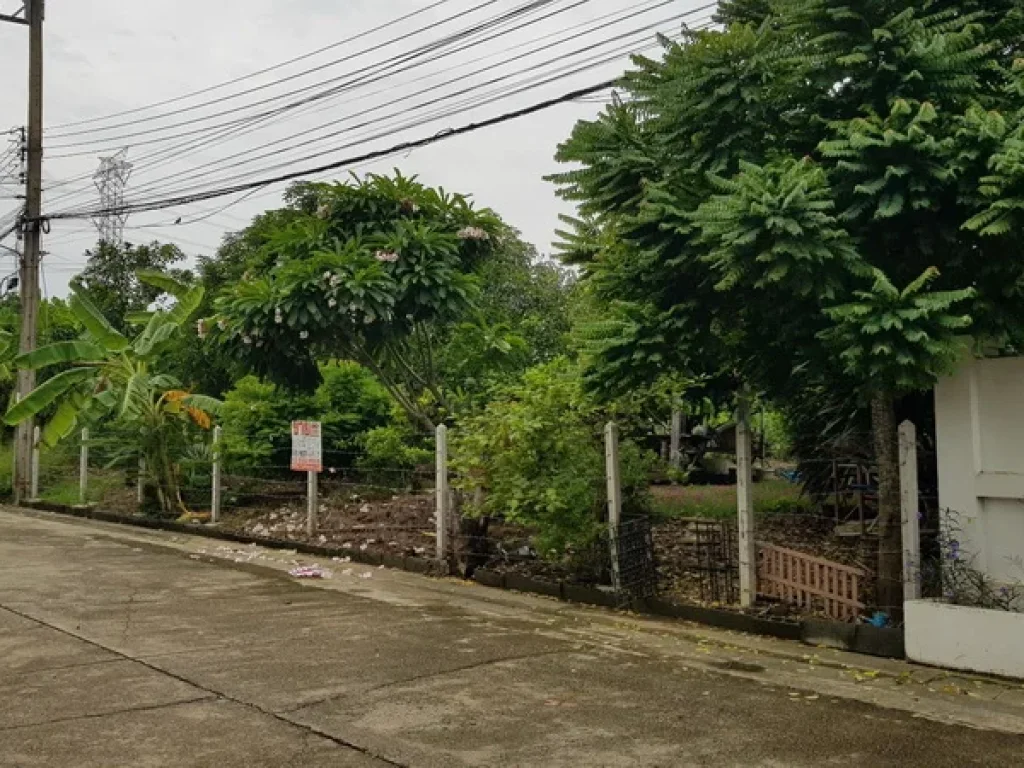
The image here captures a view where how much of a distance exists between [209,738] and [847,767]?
119 inches

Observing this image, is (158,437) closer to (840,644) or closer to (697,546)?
Result: (697,546)

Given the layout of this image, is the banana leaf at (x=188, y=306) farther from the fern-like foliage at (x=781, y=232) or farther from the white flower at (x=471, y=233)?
the fern-like foliage at (x=781, y=232)

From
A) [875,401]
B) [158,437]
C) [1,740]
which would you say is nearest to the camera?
[1,740]

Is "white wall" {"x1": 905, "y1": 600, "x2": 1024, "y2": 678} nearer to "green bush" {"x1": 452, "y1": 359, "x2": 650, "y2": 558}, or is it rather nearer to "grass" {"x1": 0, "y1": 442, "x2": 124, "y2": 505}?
"green bush" {"x1": 452, "y1": 359, "x2": 650, "y2": 558}

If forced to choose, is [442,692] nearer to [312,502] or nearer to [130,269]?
[312,502]

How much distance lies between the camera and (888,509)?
285 inches

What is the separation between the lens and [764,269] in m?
6.37

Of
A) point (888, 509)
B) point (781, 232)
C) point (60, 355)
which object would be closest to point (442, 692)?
point (781, 232)

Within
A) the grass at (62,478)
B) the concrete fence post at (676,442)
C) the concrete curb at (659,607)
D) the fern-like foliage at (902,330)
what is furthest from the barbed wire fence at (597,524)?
the concrete fence post at (676,442)

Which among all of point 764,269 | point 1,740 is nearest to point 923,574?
point 764,269

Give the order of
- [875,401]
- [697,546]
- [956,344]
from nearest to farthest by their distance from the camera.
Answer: [956,344], [875,401], [697,546]

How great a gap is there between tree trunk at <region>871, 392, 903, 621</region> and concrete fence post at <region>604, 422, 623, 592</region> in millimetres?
2292

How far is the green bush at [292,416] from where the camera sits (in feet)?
50.7

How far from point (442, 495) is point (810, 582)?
4580mm
